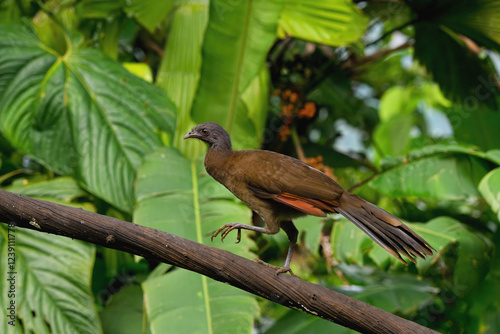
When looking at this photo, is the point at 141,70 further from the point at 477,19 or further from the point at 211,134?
the point at 477,19

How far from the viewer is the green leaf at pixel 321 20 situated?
291 centimetres

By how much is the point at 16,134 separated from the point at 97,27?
3.82ft

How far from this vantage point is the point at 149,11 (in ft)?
9.88

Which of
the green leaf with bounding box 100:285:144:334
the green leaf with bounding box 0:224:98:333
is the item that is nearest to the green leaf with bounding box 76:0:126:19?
the green leaf with bounding box 0:224:98:333

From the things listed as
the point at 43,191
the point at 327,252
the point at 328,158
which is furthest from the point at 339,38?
the point at 43,191

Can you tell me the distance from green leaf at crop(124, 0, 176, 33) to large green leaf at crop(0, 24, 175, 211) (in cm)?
33

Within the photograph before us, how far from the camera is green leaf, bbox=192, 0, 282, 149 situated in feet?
8.92

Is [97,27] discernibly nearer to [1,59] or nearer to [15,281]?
[1,59]

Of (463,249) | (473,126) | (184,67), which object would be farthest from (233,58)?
(473,126)

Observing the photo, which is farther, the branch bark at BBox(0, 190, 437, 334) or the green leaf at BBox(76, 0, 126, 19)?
the green leaf at BBox(76, 0, 126, 19)

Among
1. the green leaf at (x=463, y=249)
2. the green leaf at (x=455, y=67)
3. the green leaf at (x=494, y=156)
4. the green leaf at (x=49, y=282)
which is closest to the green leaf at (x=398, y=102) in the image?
the green leaf at (x=455, y=67)

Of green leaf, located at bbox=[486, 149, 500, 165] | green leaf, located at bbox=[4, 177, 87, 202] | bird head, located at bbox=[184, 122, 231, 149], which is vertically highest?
bird head, located at bbox=[184, 122, 231, 149]

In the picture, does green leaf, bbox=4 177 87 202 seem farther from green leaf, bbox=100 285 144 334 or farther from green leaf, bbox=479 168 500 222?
green leaf, bbox=479 168 500 222

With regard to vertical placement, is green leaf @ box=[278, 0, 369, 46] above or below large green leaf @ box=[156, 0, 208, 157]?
above
